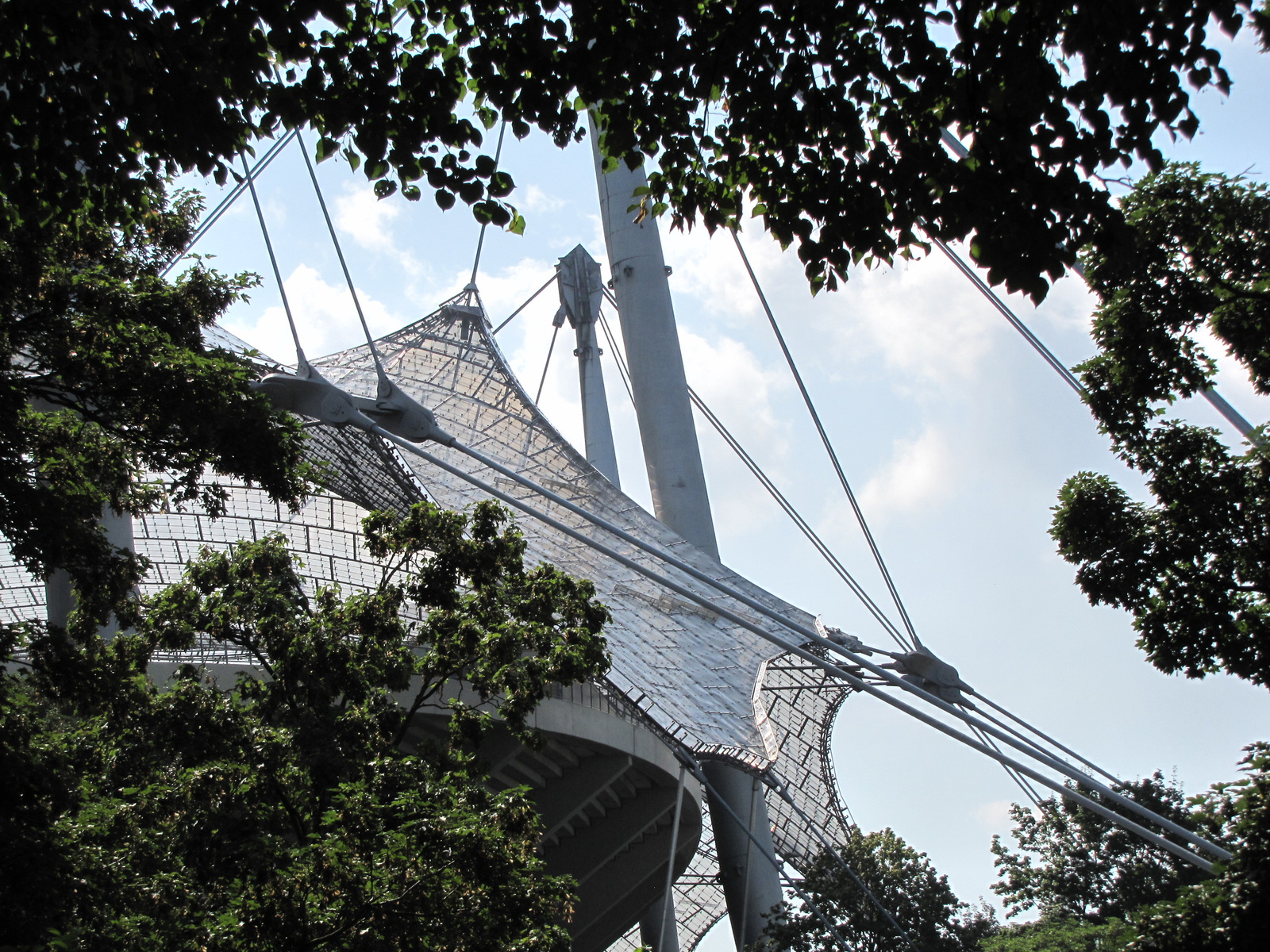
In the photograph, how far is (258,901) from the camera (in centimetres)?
945

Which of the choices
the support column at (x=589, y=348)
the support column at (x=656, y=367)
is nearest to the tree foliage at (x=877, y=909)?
the support column at (x=656, y=367)

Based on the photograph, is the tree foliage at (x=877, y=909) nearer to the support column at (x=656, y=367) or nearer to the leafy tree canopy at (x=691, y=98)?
the support column at (x=656, y=367)

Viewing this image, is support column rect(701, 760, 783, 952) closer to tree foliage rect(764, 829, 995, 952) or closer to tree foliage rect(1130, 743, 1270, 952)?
tree foliage rect(764, 829, 995, 952)

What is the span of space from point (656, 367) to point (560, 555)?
8.09 m

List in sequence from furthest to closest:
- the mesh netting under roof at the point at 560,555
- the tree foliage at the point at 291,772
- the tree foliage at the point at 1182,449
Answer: the mesh netting under roof at the point at 560,555 → the tree foliage at the point at 1182,449 → the tree foliage at the point at 291,772

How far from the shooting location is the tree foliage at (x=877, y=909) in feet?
90.3

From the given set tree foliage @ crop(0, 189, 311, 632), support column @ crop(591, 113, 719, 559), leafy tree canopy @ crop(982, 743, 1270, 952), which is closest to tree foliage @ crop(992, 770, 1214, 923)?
leafy tree canopy @ crop(982, 743, 1270, 952)

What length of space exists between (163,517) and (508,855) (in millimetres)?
24252

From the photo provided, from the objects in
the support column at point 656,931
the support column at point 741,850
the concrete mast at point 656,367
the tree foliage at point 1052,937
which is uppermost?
the concrete mast at point 656,367

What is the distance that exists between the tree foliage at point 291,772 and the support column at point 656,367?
22255 mm

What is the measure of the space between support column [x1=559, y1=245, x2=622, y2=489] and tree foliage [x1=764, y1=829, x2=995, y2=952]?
53.2ft

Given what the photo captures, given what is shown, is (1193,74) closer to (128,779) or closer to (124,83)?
(124,83)

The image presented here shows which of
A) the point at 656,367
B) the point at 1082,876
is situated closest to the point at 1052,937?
the point at 1082,876

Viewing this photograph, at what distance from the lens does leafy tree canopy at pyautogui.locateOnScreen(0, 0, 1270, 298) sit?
662cm
